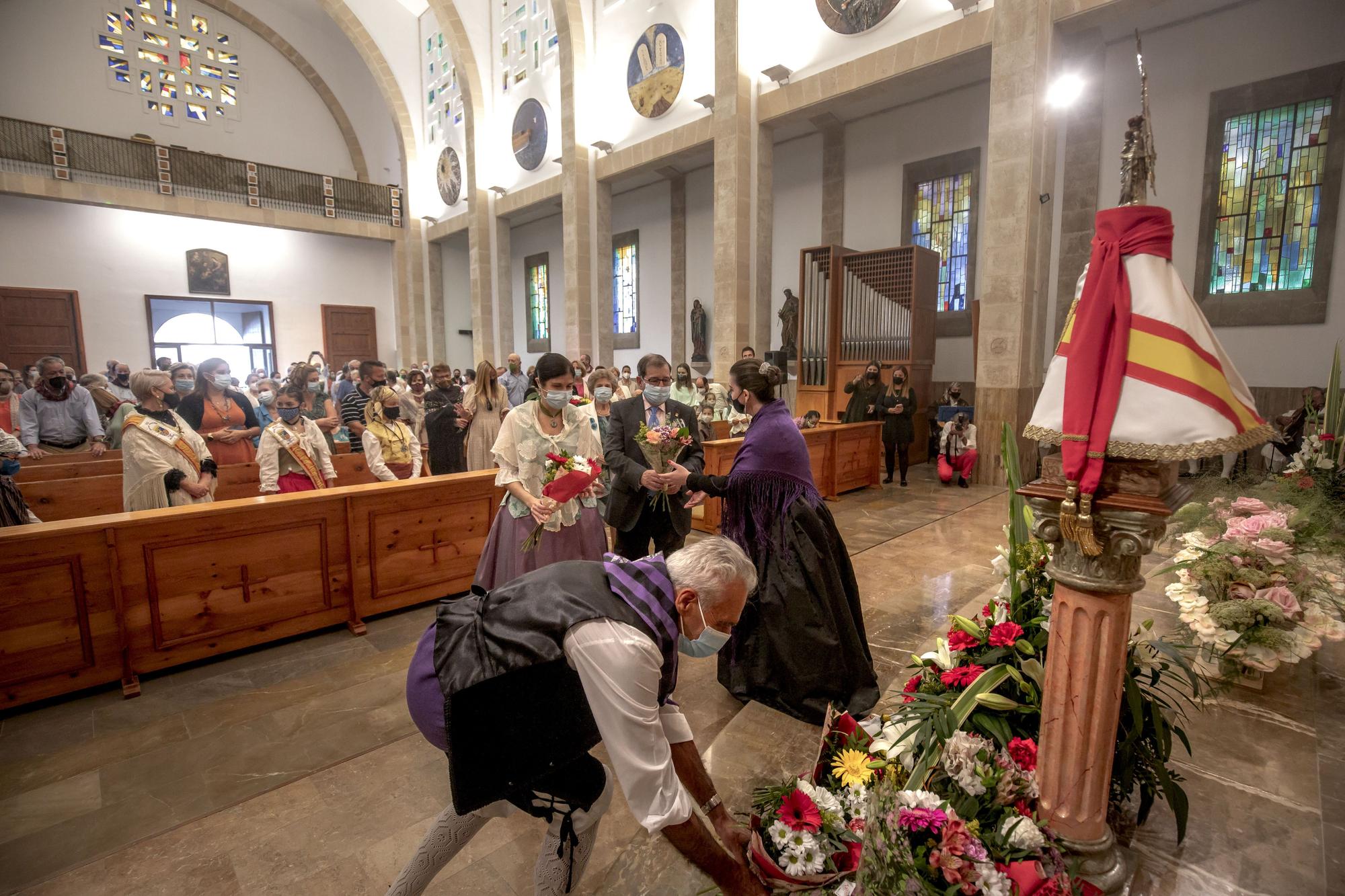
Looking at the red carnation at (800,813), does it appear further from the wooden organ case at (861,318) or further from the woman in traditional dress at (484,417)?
the wooden organ case at (861,318)

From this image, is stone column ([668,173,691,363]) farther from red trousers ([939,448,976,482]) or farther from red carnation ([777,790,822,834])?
red carnation ([777,790,822,834])

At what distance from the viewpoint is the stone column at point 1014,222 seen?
7766mm

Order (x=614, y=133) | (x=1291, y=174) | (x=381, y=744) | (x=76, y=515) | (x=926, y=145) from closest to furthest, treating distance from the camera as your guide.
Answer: (x=381, y=744) < (x=76, y=515) < (x=1291, y=174) < (x=926, y=145) < (x=614, y=133)

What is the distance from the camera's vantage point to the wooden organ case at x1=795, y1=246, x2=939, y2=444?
10102 mm

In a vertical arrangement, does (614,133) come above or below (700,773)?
above

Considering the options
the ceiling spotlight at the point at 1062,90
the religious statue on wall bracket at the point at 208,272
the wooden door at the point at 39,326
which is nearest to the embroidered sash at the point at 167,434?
the ceiling spotlight at the point at 1062,90

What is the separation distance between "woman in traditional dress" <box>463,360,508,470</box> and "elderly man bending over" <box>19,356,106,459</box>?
3.72m

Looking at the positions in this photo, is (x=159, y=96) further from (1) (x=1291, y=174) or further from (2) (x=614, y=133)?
(1) (x=1291, y=174)

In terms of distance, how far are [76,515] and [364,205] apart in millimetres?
16575

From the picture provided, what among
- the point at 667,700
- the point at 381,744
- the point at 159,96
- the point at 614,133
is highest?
the point at 159,96

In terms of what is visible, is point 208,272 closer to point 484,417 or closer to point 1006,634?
point 484,417

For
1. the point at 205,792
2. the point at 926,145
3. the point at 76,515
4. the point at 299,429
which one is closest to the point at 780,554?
the point at 205,792

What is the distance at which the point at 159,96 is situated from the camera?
52.9 ft

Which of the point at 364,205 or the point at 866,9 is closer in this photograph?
the point at 866,9
